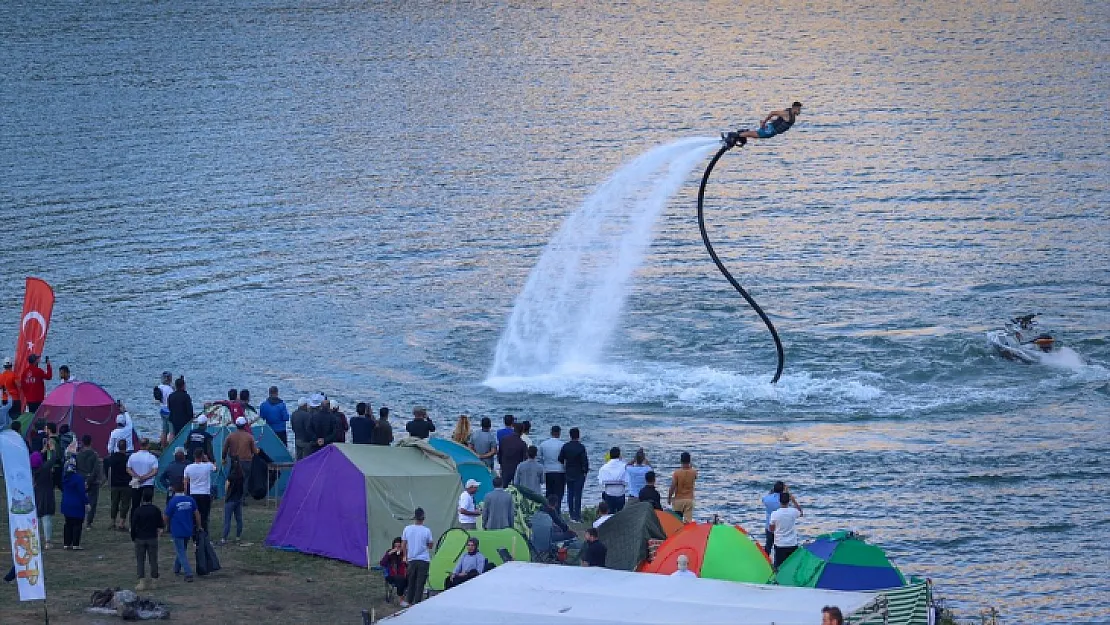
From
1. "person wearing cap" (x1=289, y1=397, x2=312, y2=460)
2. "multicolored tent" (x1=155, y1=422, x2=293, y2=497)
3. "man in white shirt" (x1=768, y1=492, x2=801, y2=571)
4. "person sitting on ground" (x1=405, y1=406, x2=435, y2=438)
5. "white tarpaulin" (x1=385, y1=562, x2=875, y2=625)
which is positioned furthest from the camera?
"person wearing cap" (x1=289, y1=397, x2=312, y2=460)

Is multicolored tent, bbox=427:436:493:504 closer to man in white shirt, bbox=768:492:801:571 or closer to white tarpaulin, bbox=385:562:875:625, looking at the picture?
man in white shirt, bbox=768:492:801:571

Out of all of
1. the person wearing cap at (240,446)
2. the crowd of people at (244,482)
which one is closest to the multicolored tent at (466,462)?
the crowd of people at (244,482)

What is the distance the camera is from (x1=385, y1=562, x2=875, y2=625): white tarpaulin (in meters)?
17.9

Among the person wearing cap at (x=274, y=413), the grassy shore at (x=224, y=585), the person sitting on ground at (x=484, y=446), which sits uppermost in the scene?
the person wearing cap at (x=274, y=413)

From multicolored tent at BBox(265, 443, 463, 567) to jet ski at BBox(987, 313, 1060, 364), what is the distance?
84.2 ft

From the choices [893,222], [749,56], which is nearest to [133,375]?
[893,222]

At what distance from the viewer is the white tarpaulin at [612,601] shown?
17.9 m

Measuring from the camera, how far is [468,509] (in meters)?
25.0

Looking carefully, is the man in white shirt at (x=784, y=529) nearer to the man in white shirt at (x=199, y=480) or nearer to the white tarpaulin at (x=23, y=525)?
the man in white shirt at (x=199, y=480)

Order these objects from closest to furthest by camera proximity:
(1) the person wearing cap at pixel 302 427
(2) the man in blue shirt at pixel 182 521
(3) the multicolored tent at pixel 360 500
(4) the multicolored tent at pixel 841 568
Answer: (4) the multicolored tent at pixel 841 568
(2) the man in blue shirt at pixel 182 521
(3) the multicolored tent at pixel 360 500
(1) the person wearing cap at pixel 302 427

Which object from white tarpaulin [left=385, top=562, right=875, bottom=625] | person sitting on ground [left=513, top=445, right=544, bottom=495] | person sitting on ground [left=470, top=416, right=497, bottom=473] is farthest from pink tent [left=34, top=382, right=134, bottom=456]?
white tarpaulin [left=385, top=562, right=875, bottom=625]

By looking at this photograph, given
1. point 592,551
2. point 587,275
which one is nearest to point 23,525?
point 592,551

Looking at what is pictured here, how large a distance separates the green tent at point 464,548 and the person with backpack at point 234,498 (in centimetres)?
451

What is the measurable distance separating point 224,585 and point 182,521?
50.1 inches
